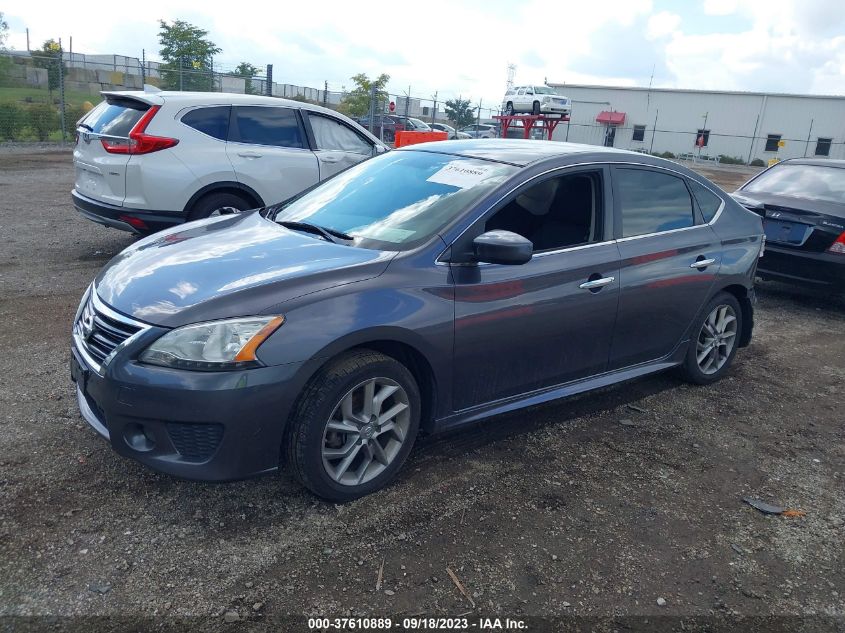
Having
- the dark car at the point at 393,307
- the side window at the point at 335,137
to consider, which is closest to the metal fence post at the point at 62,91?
the side window at the point at 335,137

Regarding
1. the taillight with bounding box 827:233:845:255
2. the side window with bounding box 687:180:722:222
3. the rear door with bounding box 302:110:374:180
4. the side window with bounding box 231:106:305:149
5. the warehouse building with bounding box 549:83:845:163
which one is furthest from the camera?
the warehouse building with bounding box 549:83:845:163

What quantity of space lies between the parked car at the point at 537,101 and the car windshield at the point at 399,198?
27068 millimetres

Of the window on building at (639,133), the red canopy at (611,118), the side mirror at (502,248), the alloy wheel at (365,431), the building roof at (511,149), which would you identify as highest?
the red canopy at (611,118)

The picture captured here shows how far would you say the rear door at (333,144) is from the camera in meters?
8.09

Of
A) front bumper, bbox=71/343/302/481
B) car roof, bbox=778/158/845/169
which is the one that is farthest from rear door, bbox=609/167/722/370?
car roof, bbox=778/158/845/169

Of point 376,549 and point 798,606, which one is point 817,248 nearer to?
point 798,606

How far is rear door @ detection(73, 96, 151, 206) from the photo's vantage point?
684cm

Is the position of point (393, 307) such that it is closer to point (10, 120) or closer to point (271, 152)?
point (271, 152)

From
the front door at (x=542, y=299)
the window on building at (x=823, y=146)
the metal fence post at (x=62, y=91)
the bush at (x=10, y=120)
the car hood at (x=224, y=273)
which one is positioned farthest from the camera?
the window on building at (x=823, y=146)

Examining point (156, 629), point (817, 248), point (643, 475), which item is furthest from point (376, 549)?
point (817, 248)

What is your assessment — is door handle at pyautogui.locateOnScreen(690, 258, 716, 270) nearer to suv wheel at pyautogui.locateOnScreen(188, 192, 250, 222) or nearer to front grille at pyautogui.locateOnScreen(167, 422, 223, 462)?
front grille at pyautogui.locateOnScreen(167, 422, 223, 462)

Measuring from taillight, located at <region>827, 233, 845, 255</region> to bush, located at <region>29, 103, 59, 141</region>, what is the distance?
20.0m

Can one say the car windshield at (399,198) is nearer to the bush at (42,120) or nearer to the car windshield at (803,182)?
the car windshield at (803,182)

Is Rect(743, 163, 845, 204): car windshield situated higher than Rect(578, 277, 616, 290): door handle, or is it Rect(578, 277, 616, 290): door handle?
Rect(743, 163, 845, 204): car windshield
